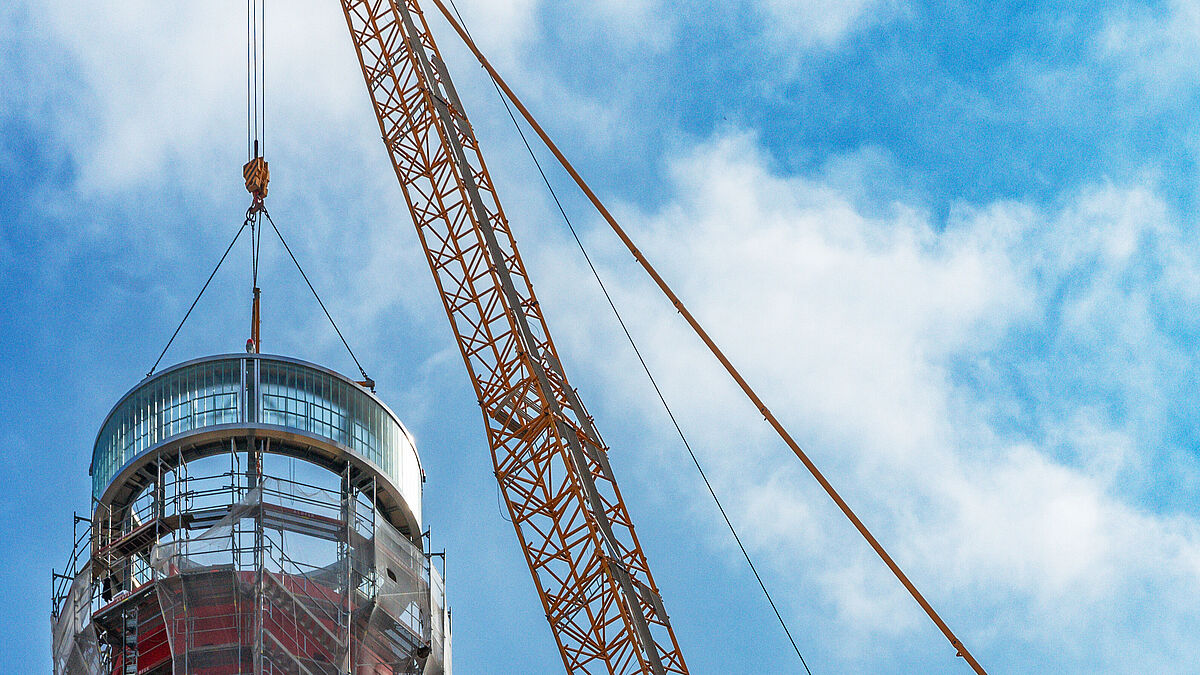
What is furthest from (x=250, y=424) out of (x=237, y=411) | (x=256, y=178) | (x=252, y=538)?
(x=256, y=178)

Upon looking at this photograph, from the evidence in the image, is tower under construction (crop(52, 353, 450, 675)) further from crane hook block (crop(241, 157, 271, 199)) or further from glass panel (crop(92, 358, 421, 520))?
crane hook block (crop(241, 157, 271, 199))

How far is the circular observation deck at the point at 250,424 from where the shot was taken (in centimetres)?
7088

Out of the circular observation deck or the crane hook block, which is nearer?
the circular observation deck

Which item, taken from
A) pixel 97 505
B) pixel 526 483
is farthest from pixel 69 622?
pixel 526 483

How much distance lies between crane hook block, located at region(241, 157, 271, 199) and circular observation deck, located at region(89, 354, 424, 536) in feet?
45.7

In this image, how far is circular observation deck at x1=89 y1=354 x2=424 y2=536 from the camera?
70.9 metres

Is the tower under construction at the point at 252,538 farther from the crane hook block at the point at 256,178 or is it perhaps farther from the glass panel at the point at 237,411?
the crane hook block at the point at 256,178

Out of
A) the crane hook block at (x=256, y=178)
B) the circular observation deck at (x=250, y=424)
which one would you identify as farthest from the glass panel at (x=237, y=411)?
the crane hook block at (x=256, y=178)

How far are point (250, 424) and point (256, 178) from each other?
1776cm

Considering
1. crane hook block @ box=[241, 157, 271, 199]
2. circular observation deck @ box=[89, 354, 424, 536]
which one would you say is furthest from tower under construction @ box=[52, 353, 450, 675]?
crane hook block @ box=[241, 157, 271, 199]

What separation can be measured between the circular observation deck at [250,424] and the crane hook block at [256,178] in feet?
45.7

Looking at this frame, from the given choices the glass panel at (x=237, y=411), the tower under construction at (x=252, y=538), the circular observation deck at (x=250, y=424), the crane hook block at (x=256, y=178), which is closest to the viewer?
the tower under construction at (x=252, y=538)

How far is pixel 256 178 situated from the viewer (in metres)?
86.0

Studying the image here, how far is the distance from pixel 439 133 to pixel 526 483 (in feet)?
48.7
